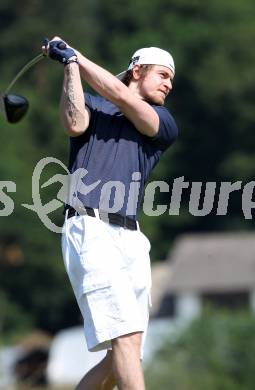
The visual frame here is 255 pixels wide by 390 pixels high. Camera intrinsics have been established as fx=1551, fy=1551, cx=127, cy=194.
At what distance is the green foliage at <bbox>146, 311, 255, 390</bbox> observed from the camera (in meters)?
39.1

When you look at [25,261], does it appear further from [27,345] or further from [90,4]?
[90,4]

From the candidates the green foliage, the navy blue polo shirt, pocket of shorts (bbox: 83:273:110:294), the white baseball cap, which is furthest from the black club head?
the green foliage

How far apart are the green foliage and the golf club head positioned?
27881 mm

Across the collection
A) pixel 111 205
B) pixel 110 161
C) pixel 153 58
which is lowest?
pixel 111 205

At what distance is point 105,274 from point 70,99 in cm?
105

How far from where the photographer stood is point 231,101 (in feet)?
279

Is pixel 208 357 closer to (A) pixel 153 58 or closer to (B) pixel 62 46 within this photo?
(A) pixel 153 58

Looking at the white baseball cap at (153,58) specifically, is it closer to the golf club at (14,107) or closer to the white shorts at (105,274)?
the golf club at (14,107)

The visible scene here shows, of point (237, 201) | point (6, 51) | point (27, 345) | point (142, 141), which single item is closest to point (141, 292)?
point (142, 141)

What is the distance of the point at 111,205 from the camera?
30.5ft

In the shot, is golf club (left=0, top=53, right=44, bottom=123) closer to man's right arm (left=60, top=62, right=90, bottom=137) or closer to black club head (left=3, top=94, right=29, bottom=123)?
black club head (left=3, top=94, right=29, bottom=123)

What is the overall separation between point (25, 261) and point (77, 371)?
71.7 ft

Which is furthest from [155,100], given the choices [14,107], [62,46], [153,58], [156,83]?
[14,107]

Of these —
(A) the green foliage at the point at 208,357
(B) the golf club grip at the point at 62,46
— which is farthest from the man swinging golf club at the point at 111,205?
(A) the green foliage at the point at 208,357
